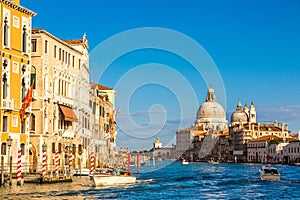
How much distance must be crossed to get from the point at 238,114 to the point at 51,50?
14164 centimetres

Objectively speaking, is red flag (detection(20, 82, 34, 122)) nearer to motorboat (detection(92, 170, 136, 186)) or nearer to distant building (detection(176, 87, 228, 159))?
motorboat (detection(92, 170, 136, 186))

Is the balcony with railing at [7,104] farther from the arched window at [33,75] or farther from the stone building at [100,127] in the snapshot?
the stone building at [100,127]

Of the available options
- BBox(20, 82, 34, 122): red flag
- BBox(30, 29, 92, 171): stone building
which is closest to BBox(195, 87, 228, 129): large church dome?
BBox(30, 29, 92, 171): stone building

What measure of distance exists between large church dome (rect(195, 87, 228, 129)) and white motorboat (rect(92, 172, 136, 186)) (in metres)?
149

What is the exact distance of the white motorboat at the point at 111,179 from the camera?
96.4 feet

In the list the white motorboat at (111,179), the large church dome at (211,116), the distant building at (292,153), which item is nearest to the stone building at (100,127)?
the white motorboat at (111,179)

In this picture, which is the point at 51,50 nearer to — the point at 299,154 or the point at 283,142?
the point at 299,154

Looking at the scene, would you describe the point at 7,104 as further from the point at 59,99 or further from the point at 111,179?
the point at 59,99

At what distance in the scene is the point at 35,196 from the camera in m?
22.3

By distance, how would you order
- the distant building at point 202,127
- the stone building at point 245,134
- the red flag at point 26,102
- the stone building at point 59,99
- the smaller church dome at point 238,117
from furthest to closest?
1. the distant building at point 202,127
2. the smaller church dome at point 238,117
3. the stone building at point 245,134
4. the stone building at point 59,99
5. the red flag at point 26,102

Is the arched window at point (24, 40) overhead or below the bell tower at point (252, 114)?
below

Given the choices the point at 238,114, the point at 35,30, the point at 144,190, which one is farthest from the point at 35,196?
the point at 238,114

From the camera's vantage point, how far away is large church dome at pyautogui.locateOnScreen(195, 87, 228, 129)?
18175 centimetres

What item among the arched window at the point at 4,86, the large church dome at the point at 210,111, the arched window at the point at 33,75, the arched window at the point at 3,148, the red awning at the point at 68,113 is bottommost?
the arched window at the point at 3,148
